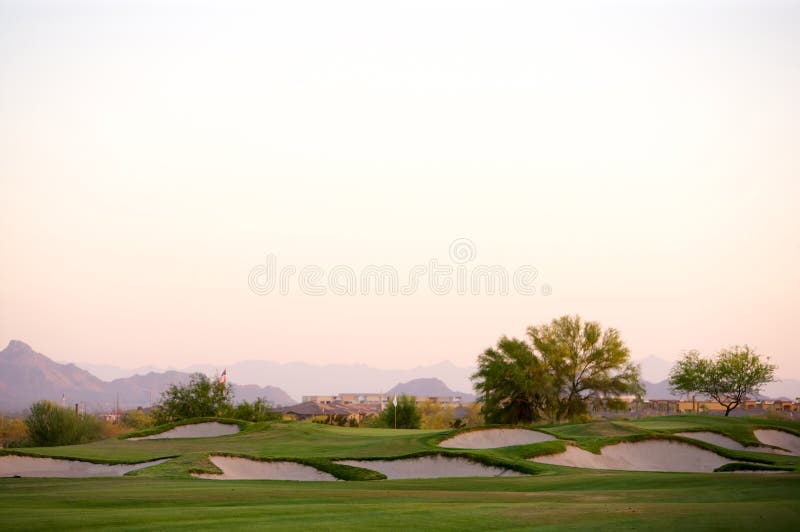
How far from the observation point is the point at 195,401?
68438 mm

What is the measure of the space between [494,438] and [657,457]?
7423 mm

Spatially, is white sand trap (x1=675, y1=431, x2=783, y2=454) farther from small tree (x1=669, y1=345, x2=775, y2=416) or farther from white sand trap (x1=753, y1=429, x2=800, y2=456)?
small tree (x1=669, y1=345, x2=775, y2=416)

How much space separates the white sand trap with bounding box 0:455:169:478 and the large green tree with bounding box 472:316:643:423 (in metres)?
37.9

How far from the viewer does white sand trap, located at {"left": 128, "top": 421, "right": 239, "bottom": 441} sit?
151 feet

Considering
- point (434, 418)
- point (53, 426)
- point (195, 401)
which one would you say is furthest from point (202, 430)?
point (434, 418)

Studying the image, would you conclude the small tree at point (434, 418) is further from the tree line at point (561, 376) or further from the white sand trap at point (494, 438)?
the white sand trap at point (494, 438)

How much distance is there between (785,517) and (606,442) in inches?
924

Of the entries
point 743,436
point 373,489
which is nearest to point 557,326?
point 743,436

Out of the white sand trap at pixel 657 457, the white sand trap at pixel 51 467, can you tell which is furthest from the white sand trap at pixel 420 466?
the white sand trap at pixel 51 467

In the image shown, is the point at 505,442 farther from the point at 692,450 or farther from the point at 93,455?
the point at 93,455

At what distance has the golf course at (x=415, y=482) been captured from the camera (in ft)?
48.9

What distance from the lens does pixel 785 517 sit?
14.2 metres

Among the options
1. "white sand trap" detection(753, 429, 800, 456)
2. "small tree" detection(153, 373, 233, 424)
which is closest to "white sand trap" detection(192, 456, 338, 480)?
"white sand trap" detection(753, 429, 800, 456)

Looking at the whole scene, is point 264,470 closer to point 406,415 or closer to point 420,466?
point 420,466
